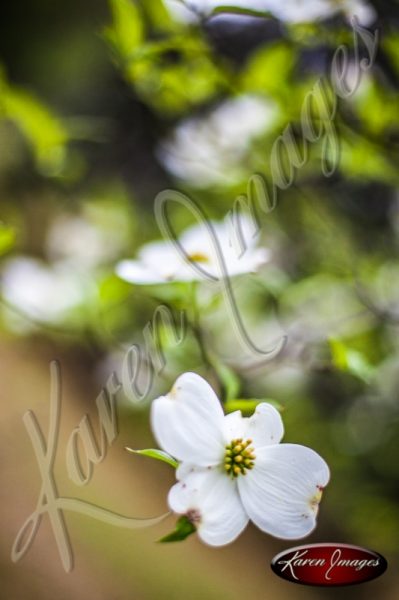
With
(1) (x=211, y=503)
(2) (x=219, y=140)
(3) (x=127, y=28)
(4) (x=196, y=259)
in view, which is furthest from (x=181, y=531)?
(2) (x=219, y=140)

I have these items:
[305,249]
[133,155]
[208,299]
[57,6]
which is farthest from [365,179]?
[57,6]

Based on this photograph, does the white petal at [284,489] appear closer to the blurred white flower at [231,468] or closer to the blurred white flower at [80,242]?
the blurred white flower at [231,468]

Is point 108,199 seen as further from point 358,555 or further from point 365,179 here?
point 358,555

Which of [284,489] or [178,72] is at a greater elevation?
[178,72]

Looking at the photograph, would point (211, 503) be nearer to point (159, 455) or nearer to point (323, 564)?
point (159, 455)

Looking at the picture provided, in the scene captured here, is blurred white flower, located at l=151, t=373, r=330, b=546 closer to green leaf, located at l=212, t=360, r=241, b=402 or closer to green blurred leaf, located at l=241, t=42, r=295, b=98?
green leaf, located at l=212, t=360, r=241, b=402
